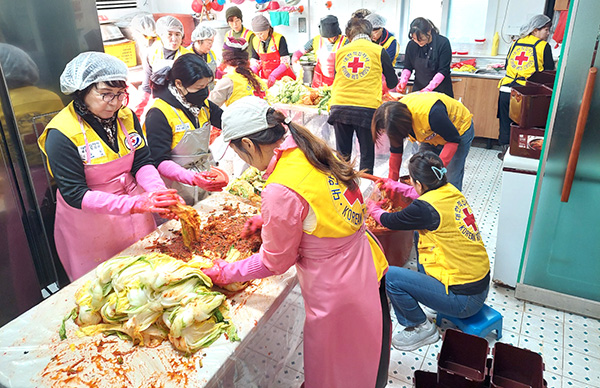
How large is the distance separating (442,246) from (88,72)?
80.3 inches

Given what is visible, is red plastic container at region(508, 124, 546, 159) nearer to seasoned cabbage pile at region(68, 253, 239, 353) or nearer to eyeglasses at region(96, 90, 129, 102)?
seasoned cabbage pile at region(68, 253, 239, 353)

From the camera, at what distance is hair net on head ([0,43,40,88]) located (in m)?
2.35

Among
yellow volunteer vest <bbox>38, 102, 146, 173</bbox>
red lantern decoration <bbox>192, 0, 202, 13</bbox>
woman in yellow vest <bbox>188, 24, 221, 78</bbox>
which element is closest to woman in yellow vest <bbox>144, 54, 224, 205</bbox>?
yellow volunteer vest <bbox>38, 102, 146, 173</bbox>

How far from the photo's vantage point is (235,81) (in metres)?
4.27

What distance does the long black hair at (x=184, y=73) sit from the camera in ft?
8.18

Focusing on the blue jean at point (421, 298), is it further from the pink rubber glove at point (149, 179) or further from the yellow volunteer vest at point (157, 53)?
the yellow volunteer vest at point (157, 53)

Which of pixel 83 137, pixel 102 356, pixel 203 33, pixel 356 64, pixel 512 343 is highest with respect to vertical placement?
pixel 203 33

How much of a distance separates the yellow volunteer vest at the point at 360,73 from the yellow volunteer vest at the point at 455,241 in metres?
1.51

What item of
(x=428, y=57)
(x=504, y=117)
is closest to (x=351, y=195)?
(x=428, y=57)

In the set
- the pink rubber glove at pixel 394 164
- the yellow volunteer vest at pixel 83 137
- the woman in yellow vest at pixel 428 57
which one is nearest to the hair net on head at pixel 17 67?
the yellow volunteer vest at pixel 83 137

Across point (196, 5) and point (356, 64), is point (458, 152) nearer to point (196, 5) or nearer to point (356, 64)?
point (356, 64)

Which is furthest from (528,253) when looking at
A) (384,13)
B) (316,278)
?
(384,13)

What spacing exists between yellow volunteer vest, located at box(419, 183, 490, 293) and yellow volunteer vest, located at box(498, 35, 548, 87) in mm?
3621

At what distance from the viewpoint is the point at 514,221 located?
3045 millimetres
